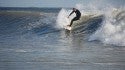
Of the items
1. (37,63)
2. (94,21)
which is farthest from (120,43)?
(94,21)

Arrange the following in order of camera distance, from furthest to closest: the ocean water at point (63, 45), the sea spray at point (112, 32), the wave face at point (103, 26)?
the wave face at point (103, 26) → the sea spray at point (112, 32) → the ocean water at point (63, 45)

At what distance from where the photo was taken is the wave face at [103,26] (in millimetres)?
18352

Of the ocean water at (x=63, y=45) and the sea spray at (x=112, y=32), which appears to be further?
the sea spray at (x=112, y=32)

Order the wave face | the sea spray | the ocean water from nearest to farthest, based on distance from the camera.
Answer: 1. the ocean water
2. the sea spray
3. the wave face

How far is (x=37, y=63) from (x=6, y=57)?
1.59m

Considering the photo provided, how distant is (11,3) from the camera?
62000mm

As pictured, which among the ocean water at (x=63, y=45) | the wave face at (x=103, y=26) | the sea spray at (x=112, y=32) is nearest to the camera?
the ocean water at (x=63, y=45)

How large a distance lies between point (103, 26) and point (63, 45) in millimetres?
3988

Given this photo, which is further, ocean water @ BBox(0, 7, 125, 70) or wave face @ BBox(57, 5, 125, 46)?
wave face @ BBox(57, 5, 125, 46)

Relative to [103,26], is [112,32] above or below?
above

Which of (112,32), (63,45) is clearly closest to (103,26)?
(112,32)

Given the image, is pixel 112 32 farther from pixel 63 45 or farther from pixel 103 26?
pixel 63 45

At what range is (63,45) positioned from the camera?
17.8 m

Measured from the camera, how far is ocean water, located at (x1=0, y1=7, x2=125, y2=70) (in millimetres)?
13445
